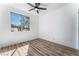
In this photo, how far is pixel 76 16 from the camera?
6.68ft

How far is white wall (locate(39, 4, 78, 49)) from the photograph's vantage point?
217 cm

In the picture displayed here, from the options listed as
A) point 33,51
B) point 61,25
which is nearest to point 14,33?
point 33,51

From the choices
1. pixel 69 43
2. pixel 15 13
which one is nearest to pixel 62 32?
pixel 69 43

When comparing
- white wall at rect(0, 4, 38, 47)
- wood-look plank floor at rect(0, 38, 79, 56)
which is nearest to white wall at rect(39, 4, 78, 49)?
white wall at rect(0, 4, 38, 47)

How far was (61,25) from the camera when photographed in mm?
2627

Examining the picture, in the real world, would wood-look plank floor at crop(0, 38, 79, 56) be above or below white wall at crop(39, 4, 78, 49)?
below

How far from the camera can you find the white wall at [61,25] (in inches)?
85.4

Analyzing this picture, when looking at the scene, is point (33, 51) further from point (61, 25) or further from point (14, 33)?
point (61, 25)

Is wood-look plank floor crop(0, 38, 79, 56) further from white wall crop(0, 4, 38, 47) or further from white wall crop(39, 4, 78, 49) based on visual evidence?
white wall crop(39, 4, 78, 49)

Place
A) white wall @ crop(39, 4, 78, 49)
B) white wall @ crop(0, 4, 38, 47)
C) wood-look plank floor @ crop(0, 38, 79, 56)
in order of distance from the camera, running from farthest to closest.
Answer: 1. white wall @ crop(39, 4, 78, 49)
2. white wall @ crop(0, 4, 38, 47)
3. wood-look plank floor @ crop(0, 38, 79, 56)

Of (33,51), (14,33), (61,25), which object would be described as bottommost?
(33,51)

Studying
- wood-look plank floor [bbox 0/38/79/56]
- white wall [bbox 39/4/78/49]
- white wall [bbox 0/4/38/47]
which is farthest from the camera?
white wall [bbox 39/4/78/49]

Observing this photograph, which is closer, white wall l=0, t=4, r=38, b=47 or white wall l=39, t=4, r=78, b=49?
white wall l=0, t=4, r=38, b=47

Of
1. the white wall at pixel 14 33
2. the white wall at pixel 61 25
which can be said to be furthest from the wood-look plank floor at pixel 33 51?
the white wall at pixel 61 25
